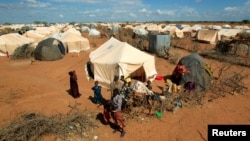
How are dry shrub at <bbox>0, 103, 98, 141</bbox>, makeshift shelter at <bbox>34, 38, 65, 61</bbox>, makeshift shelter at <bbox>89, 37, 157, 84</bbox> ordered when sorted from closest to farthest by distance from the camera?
dry shrub at <bbox>0, 103, 98, 141</bbox> → makeshift shelter at <bbox>89, 37, 157, 84</bbox> → makeshift shelter at <bbox>34, 38, 65, 61</bbox>

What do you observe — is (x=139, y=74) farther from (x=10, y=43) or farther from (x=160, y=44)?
(x=10, y=43)

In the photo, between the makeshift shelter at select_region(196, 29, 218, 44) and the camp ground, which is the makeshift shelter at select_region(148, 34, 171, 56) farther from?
the makeshift shelter at select_region(196, 29, 218, 44)

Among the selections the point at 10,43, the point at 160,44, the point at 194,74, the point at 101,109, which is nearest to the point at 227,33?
the point at 160,44

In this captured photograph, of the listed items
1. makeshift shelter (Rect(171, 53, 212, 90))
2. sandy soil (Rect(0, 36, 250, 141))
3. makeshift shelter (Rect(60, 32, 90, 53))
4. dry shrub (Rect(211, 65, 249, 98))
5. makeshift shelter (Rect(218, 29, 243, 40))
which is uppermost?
makeshift shelter (Rect(218, 29, 243, 40))

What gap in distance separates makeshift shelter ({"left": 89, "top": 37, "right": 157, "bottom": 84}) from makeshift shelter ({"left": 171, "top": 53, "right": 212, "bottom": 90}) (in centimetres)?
191

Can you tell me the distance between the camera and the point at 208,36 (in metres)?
31.3

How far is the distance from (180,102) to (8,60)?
61.2ft

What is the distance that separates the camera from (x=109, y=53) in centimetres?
1363

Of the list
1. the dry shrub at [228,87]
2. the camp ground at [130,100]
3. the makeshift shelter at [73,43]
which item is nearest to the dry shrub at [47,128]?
the camp ground at [130,100]

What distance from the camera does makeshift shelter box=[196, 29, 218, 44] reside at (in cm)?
3059

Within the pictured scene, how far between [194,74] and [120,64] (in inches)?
158

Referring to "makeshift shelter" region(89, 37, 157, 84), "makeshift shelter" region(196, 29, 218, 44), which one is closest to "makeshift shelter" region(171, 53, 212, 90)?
"makeshift shelter" region(89, 37, 157, 84)

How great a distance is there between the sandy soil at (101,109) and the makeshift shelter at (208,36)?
18.5 meters

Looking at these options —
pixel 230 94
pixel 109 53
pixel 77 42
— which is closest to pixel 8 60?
pixel 77 42
